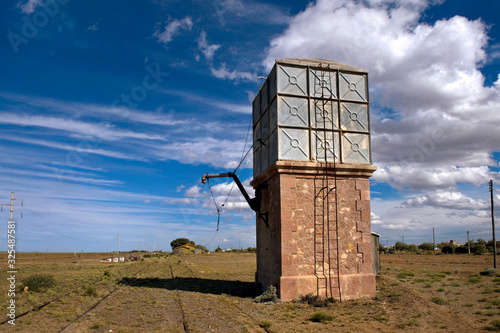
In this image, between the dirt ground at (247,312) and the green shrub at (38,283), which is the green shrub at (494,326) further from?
the green shrub at (38,283)

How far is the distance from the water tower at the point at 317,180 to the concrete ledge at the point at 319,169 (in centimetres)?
4

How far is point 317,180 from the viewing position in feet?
44.7

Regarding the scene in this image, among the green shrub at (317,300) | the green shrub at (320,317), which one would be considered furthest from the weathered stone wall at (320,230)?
the green shrub at (320,317)

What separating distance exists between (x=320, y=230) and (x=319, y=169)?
229 cm

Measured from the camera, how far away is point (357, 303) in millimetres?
12602

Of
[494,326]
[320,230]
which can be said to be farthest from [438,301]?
[320,230]

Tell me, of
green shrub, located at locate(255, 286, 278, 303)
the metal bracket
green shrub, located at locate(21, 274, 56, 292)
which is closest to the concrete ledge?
the metal bracket

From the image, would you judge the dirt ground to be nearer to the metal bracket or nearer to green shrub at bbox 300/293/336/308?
green shrub at bbox 300/293/336/308

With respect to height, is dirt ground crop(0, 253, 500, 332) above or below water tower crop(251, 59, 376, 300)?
below

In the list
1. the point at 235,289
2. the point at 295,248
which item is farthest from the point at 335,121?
the point at 235,289

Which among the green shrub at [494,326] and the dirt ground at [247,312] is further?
the dirt ground at [247,312]

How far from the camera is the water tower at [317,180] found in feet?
42.5

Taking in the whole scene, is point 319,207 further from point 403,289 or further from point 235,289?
point 235,289

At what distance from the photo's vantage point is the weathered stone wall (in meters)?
12.8
